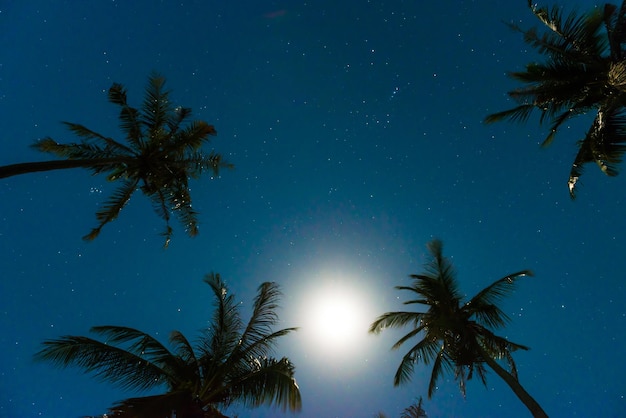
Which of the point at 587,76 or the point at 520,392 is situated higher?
the point at 587,76

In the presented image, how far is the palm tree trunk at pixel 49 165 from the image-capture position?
887 centimetres

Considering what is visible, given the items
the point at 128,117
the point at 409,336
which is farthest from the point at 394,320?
the point at 128,117

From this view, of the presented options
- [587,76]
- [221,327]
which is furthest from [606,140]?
[221,327]

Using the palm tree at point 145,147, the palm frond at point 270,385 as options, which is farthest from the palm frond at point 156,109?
the palm frond at point 270,385

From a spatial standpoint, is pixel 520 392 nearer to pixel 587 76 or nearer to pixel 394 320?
pixel 394 320

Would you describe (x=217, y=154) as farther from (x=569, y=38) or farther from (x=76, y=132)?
(x=569, y=38)

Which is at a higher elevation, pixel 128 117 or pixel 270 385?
pixel 128 117

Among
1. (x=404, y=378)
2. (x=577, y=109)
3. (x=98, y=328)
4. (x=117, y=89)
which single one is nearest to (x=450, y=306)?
(x=404, y=378)

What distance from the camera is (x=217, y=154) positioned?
13922 mm

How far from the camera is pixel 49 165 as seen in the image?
10172 mm

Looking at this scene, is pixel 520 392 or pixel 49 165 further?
pixel 520 392

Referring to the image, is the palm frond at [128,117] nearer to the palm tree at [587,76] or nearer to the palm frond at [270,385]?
the palm frond at [270,385]

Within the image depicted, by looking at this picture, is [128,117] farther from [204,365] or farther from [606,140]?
[606,140]

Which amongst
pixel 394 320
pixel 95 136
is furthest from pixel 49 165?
pixel 394 320
